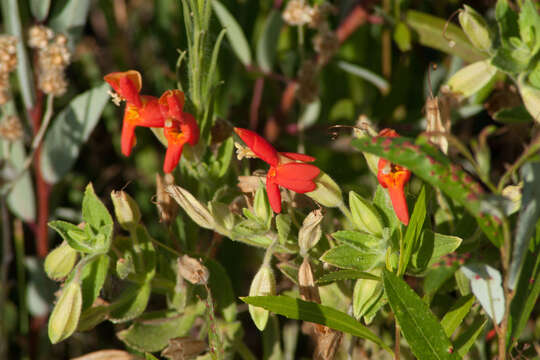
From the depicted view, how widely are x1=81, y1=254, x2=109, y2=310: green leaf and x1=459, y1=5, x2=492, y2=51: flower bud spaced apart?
2.15 feet

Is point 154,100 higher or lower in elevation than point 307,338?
higher

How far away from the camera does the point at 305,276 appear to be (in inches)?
34.3

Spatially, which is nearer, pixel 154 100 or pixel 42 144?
pixel 154 100

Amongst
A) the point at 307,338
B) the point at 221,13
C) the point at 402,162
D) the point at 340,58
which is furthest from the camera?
the point at 340,58

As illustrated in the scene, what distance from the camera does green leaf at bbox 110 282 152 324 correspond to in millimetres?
965

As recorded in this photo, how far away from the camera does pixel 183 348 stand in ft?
3.17

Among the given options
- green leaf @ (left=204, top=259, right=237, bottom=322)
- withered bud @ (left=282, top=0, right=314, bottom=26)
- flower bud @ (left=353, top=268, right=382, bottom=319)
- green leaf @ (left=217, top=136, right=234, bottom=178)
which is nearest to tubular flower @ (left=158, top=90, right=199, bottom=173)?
green leaf @ (left=217, top=136, right=234, bottom=178)

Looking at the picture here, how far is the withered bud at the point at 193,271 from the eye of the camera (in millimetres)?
910

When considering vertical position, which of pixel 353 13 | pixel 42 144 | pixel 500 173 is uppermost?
pixel 353 13

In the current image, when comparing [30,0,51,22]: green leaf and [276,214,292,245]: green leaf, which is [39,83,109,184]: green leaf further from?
[276,214,292,245]: green leaf

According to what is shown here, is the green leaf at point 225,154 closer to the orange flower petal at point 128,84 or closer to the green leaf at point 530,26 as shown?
the orange flower petal at point 128,84

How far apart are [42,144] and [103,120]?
0.35 meters

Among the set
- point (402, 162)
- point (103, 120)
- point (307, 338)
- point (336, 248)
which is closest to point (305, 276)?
point (336, 248)

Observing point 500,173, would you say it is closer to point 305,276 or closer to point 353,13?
point 353,13
